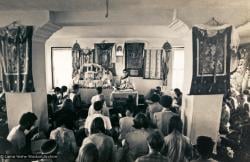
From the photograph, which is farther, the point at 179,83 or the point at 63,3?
the point at 179,83

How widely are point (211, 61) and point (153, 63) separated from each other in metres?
0.38

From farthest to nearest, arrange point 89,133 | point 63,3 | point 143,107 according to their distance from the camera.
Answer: point 143,107
point 89,133
point 63,3

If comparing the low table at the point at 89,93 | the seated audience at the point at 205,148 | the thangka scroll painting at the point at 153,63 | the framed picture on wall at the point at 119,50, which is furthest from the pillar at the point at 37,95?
the seated audience at the point at 205,148

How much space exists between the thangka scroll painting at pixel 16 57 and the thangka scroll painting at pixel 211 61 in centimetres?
110

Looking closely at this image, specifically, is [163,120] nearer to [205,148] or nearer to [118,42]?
[205,148]

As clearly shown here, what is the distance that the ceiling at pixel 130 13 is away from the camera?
1.57 meters

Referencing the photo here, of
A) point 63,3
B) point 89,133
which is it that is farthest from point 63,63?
point 89,133

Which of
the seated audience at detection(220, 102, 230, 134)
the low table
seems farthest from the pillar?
the seated audience at detection(220, 102, 230, 134)

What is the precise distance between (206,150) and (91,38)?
3.45 feet

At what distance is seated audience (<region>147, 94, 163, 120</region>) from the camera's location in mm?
1714

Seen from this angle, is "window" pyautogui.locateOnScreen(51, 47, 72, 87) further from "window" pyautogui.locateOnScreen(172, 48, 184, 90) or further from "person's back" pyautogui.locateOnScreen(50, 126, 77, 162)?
"window" pyautogui.locateOnScreen(172, 48, 184, 90)

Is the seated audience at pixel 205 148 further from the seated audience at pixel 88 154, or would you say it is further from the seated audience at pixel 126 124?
the seated audience at pixel 88 154

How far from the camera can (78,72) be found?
1.67 metres

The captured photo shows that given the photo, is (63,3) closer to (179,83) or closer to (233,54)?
(179,83)
